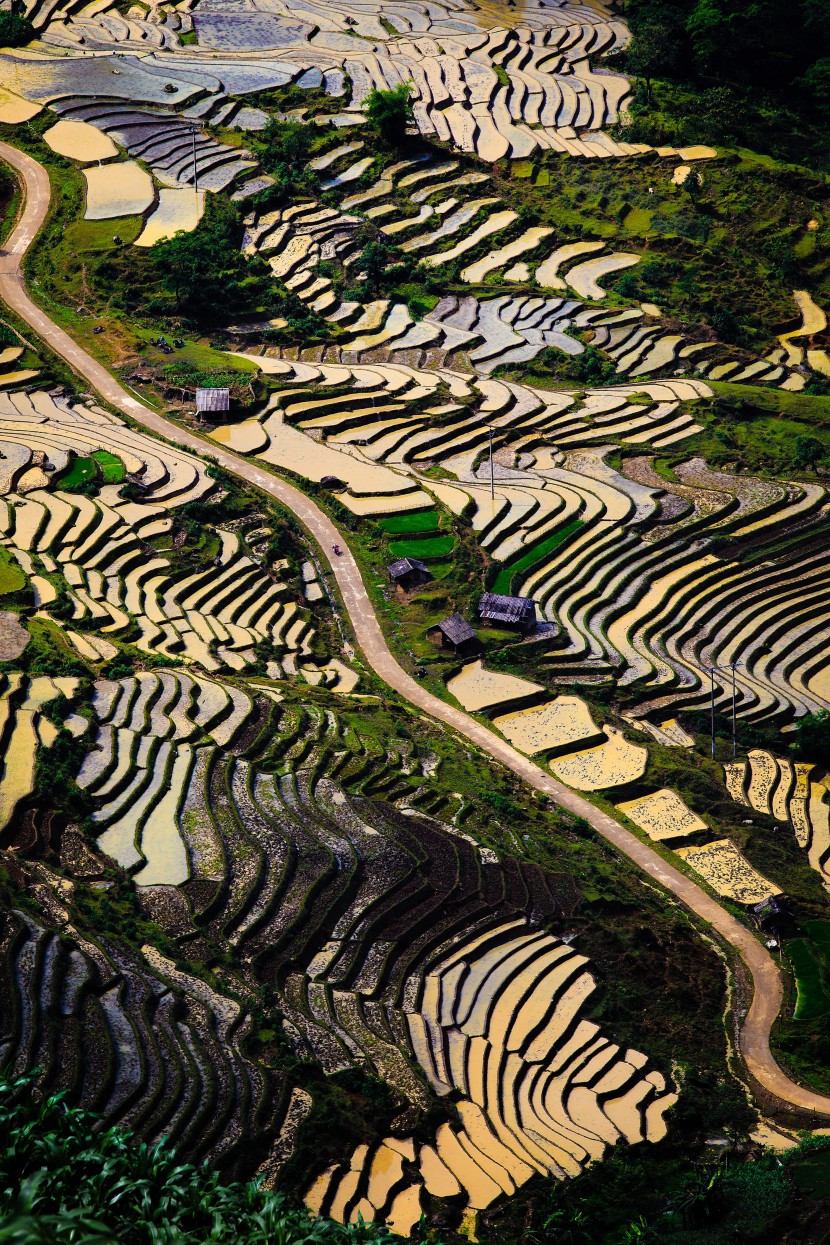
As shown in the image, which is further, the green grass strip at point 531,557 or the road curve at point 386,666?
the green grass strip at point 531,557

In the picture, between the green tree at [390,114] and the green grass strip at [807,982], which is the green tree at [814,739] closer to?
the green grass strip at [807,982]

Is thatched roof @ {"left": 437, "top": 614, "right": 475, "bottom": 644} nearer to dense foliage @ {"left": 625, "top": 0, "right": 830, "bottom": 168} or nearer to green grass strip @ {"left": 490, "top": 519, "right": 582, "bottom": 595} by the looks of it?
green grass strip @ {"left": 490, "top": 519, "right": 582, "bottom": 595}

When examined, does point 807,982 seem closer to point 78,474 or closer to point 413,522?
point 413,522

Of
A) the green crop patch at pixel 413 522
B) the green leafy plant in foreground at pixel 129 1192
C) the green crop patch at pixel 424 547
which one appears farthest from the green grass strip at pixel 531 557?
the green leafy plant in foreground at pixel 129 1192

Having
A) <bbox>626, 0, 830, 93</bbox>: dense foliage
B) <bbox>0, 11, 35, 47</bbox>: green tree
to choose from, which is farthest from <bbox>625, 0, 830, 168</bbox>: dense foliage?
<bbox>0, 11, 35, 47</bbox>: green tree

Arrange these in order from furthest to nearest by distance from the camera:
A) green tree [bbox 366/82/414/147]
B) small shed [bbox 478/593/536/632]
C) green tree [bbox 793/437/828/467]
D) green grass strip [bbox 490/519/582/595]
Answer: green tree [bbox 366/82/414/147] < green tree [bbox 793/437/828/467] < green grass strip [bbox 490/519/582/595] < small shed [bbox 478/593/536/632]
